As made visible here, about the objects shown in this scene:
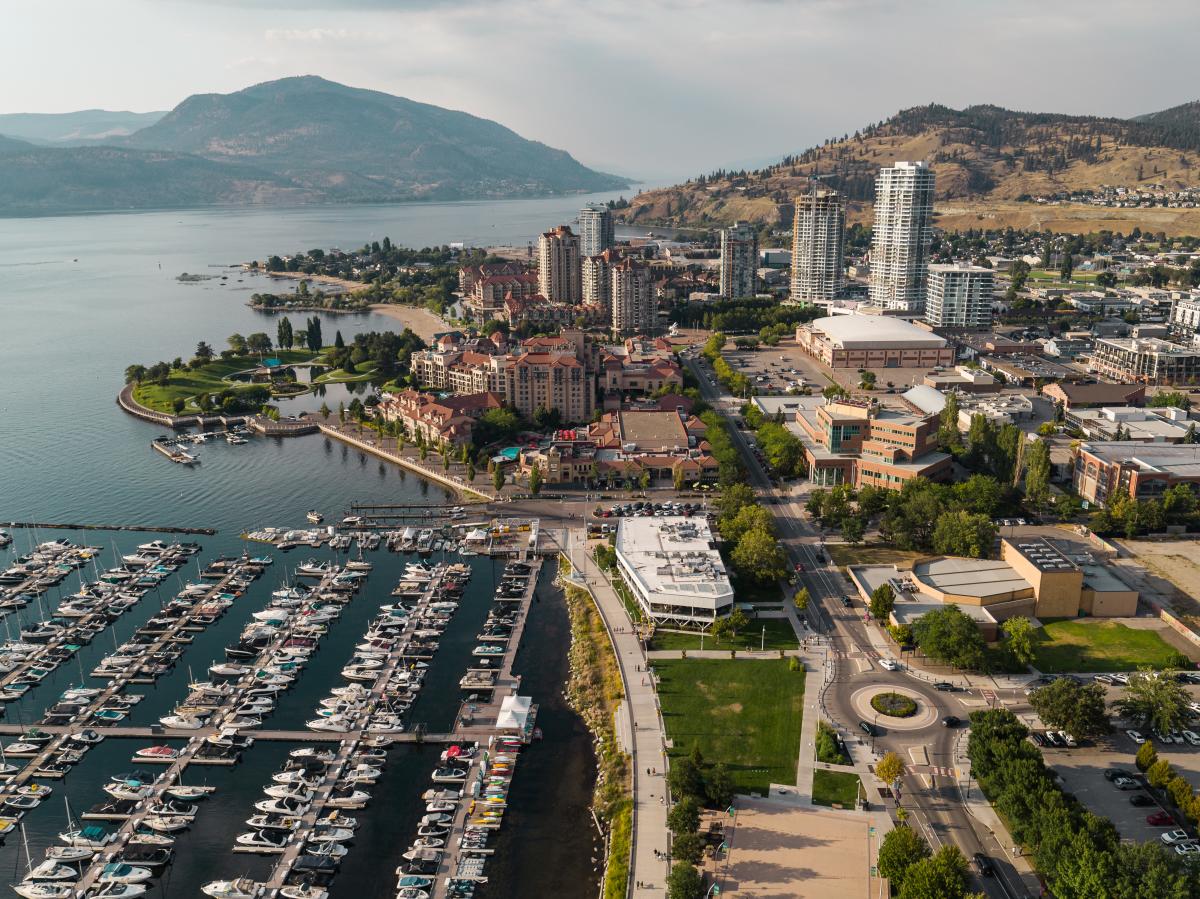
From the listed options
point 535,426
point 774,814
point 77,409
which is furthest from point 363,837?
point 77,409

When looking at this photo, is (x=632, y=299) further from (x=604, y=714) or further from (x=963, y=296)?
(x=604, y=714)

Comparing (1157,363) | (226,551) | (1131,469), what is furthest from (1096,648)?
(1157,363)

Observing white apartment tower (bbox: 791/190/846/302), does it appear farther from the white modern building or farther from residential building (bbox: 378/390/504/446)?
the white modern building

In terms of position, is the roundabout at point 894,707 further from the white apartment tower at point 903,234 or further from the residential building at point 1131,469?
the white apartment tower at point 903,234

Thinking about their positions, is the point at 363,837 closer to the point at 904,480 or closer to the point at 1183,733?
the point at 1183,733

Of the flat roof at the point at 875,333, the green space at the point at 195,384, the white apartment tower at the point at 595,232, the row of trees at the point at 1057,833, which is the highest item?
the white apartment tower at the point at 595,232

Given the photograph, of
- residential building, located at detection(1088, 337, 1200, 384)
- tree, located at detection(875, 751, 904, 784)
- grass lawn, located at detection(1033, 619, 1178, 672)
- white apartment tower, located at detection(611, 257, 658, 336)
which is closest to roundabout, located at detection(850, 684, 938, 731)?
tree, located at detection(875, 751, 904, 784)

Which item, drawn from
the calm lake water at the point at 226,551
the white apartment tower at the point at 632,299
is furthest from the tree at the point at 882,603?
the white apartment tower at the point at 632,299
